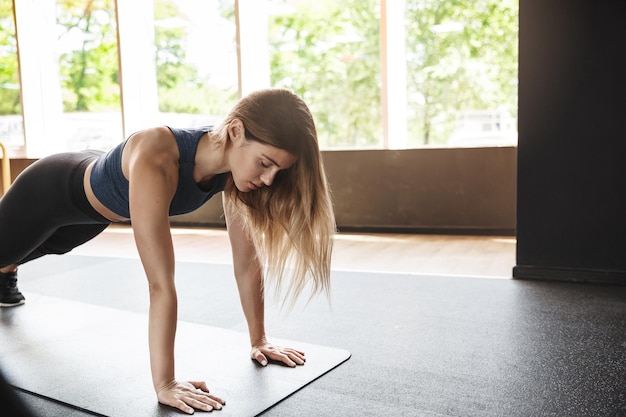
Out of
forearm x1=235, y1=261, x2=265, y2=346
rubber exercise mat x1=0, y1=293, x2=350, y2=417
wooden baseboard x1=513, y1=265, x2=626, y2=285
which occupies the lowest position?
wooden baseboard x1=513, y1=265, x2=626, y2=285

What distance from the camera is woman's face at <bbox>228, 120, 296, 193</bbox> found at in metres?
1.47

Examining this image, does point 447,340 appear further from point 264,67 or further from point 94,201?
point 264,67

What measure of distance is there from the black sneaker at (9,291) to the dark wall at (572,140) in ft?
7.57

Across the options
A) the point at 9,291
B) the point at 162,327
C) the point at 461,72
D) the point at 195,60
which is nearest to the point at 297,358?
the point at 162,327

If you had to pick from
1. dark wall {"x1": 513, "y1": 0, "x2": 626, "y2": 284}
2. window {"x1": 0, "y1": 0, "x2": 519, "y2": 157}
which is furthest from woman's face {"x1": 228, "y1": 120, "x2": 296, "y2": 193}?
window {"x1": 0, "y1": 0, "x2": 519, "y2": 157}

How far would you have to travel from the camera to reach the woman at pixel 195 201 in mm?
1474

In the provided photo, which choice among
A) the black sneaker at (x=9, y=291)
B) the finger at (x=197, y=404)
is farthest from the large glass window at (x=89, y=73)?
the finger at (x=197, y=404)

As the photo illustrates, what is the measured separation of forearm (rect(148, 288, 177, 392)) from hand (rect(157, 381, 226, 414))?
55 millimetres

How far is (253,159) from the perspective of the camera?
1.49m

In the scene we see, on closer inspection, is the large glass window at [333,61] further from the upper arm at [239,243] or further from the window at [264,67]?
the upper arm at [239,243]

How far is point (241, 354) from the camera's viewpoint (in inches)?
76.4

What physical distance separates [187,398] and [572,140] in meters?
2.15

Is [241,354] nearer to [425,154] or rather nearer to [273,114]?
[273,114]

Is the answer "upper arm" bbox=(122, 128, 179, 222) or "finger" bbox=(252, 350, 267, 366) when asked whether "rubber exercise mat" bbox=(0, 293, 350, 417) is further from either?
"upper arm" bbox=(122, 128, 179, 222)
